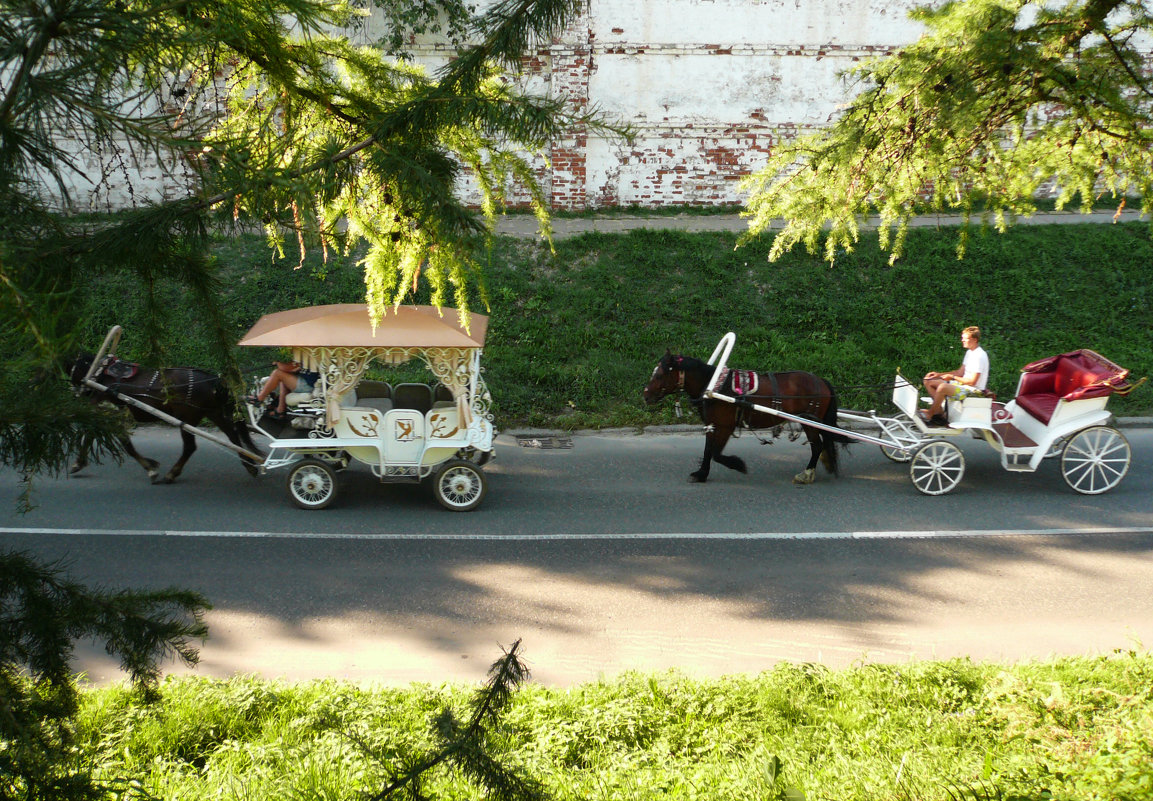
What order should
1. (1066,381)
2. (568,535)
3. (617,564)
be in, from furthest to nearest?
(1066,381) → (568,535) → (617,564)

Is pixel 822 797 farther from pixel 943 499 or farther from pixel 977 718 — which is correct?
pixel 943 499

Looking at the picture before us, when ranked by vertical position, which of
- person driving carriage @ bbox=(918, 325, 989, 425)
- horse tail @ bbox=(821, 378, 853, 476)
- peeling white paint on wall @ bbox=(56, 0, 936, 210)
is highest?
peeling white paint on wall @ bbox=(56, 0, 936, 210)

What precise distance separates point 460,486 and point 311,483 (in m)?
1.53

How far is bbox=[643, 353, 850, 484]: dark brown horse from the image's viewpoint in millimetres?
9875

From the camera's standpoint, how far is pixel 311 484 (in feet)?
29.7

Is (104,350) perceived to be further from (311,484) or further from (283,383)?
(311,484)

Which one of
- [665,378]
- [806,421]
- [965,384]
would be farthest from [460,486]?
[965,384]

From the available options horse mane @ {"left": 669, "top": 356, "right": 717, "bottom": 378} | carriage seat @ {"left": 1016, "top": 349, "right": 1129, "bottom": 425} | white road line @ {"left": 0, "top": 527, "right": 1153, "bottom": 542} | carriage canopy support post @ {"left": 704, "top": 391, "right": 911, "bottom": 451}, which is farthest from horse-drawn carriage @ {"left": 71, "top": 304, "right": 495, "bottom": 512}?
carriage seat @ {"left": 1016, "top": 349, "right": 1129, "bottom": 425}

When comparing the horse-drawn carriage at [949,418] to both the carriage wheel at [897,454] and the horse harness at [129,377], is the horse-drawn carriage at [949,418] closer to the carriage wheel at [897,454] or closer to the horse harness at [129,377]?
the carriage wheel at [897,454]

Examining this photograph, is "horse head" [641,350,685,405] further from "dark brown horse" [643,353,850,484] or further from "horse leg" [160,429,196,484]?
"horse leg" [160,429,196,484]

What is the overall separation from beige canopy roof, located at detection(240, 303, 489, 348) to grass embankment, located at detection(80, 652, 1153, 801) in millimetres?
3555

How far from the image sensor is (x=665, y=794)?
439 cm

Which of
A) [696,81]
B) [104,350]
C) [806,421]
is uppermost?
[696,81]

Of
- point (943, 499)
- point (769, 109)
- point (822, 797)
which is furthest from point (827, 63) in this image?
point (822, 797)
